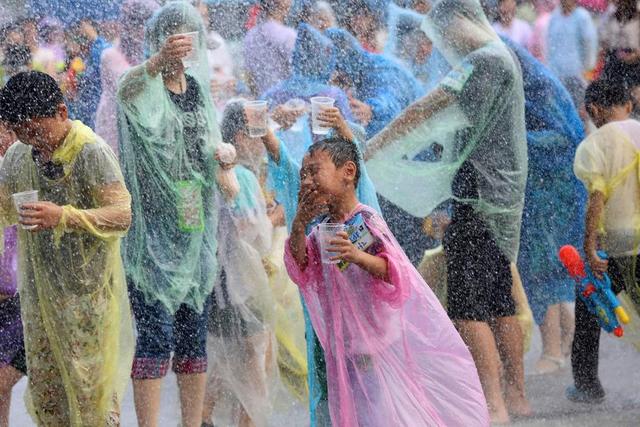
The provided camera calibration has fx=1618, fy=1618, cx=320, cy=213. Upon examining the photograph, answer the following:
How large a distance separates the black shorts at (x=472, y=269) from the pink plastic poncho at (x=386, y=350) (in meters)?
1.71

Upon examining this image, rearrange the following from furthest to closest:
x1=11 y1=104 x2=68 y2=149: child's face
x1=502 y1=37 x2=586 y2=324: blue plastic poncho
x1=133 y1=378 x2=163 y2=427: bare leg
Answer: x1=502 y1=37 x2=586 y2=324: blue plastic poncho
x1=133 y1=378 x2=163 y2=427: bare leg
x1=11 y1=104 x2=68 y2=149: child's face

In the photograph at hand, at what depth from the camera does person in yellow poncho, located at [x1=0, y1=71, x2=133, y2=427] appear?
5.18 metres

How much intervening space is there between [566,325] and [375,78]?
1630 mm

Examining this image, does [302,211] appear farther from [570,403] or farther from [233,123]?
[570,403]

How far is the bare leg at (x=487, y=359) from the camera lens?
22.0ft

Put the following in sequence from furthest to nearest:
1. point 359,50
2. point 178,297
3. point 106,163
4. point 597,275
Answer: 1. point 359,50
2. point 597,275
3. point 178,297
4. point 106,163

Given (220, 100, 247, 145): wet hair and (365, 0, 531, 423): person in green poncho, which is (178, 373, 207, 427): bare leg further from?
(365, 0, 531, 423): person in green poncho

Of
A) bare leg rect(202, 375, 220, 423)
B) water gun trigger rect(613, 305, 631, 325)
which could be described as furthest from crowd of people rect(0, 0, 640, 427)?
water gun trigger rect(613, 305, 631, 325)

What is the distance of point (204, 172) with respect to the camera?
6340 mm

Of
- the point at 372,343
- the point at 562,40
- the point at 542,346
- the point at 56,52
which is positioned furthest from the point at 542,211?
the point at 372,343

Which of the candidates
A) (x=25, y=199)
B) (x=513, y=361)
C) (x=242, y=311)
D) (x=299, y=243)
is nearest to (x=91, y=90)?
(x=242, y=311)

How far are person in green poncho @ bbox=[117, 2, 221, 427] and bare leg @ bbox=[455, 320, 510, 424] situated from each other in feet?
3.74

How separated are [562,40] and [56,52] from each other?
3.08 metres

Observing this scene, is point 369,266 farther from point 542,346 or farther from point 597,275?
point 542,346
